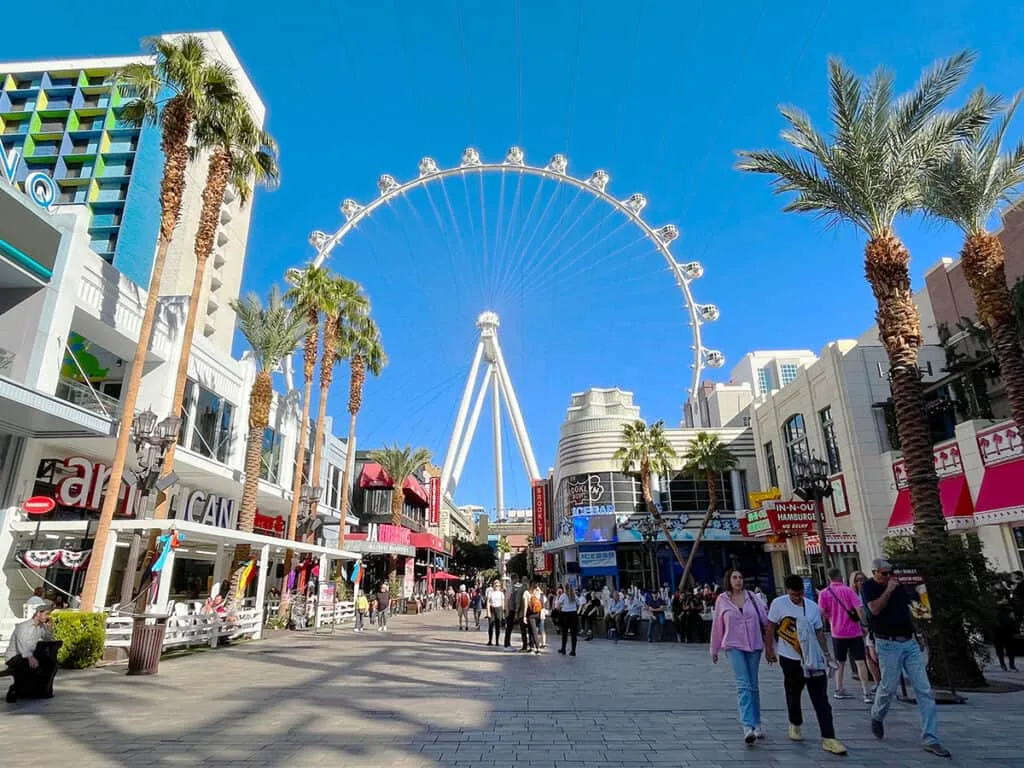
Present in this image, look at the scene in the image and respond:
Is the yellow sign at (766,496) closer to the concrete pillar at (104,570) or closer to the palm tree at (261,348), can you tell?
the palm tree at (261,348)

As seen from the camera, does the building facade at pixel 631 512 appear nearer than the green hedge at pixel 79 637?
No

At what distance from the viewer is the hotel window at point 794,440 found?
3019cm

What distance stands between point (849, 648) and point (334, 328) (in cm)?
2734

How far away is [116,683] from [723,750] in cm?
969

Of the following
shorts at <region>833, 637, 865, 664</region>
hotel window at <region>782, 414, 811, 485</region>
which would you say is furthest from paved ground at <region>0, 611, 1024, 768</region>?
hotel window at <region>782, 414, 811, 485</region>

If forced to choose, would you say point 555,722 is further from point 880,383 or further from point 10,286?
point 880,383

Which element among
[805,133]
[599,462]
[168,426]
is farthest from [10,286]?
[599,462]

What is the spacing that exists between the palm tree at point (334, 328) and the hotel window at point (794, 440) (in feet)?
75.0

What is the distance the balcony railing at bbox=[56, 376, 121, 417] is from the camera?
16.2 meters

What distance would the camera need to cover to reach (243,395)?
87.9 ft

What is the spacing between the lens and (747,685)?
6473 millimetres

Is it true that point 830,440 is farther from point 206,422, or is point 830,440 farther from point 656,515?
point 206,422

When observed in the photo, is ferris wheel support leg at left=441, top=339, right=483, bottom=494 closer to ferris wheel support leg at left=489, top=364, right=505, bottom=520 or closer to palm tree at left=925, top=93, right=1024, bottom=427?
ferris wheel support leg at left=489, top=364, right=505, bottom=520

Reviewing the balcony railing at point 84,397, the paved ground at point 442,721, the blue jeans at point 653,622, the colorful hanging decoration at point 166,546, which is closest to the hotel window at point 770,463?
the blue jeans at point 653,622
